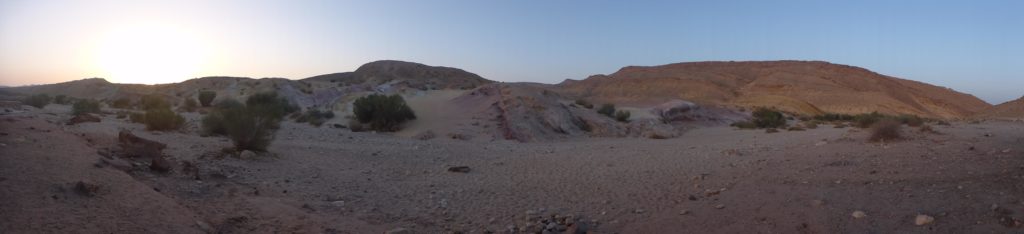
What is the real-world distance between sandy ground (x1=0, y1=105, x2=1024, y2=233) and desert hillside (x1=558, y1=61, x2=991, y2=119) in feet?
102

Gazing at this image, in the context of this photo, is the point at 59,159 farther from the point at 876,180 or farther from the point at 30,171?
the point at 876,180

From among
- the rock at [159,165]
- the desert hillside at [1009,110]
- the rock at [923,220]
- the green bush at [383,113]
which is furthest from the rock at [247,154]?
the desert hillside at [1009,110]

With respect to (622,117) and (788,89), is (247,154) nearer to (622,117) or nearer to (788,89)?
(622,117)

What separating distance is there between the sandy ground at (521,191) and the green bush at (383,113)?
8827mm

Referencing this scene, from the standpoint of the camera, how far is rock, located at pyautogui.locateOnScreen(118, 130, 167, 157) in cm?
937

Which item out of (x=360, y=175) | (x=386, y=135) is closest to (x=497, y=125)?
(x=386, y=135)

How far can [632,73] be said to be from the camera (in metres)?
69.6

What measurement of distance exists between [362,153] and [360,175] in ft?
10.2

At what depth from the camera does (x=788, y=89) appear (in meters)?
52.7

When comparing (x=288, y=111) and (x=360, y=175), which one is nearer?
(x=360, y=175)

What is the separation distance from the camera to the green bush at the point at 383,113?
72.6 feet

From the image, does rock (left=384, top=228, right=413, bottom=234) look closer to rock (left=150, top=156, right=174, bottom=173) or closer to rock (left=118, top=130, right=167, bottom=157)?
rock (left=150, top=156, right=174, bottom=173)

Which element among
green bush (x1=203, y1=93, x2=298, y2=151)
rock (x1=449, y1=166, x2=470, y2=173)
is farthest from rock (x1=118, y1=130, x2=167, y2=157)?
rock (x1=449, y1=166, x2=470, y2=173)

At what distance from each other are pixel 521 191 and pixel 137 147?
5623mm
